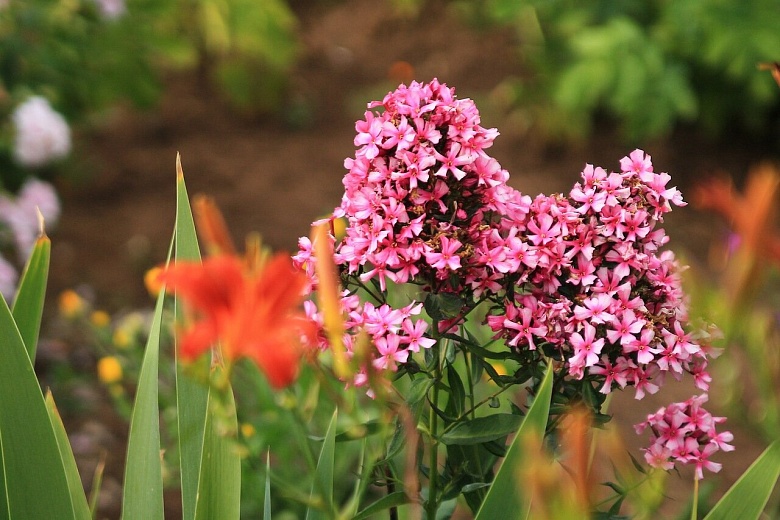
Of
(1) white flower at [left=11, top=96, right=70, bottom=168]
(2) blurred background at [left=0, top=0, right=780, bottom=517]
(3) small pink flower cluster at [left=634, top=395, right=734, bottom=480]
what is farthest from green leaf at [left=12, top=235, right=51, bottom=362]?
(1) white flower at [left=11, top=96, right=70, bottom=168]

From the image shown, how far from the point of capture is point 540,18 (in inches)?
138

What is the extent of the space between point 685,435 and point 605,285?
0.20 m

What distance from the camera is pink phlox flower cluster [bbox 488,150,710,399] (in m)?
0.83

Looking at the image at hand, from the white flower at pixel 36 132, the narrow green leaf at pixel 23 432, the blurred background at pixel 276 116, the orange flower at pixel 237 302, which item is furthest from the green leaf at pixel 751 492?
the white flower at pixel 36 132

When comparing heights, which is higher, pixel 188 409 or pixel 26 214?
pixel 26 214

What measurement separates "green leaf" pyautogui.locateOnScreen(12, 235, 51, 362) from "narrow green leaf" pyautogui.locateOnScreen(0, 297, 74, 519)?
0.14 m

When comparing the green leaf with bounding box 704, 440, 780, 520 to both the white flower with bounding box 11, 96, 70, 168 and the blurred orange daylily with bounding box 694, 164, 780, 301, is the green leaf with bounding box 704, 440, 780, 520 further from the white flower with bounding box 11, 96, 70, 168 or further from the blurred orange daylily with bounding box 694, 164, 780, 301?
the white flower with bounding box 11, 96, 70, 168

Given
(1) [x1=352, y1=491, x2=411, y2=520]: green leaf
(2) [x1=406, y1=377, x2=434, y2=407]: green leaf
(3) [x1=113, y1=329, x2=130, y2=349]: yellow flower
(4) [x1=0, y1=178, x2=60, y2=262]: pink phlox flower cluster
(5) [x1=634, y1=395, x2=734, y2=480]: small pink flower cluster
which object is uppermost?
(4) [x1=0, y1=178, x2=60, y2=262]: pink phlox flower cluster

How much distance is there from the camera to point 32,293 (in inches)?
41.3

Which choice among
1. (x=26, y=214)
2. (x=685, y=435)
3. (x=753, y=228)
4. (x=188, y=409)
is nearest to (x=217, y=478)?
(x=188, y=409)

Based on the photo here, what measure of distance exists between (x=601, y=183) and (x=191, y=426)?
490mm

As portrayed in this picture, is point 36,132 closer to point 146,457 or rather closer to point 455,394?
point 146,457

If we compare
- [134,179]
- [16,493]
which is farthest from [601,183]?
[134,179]

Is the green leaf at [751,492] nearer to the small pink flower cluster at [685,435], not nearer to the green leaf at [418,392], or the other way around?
the small pink flower cluster at [685,435]
